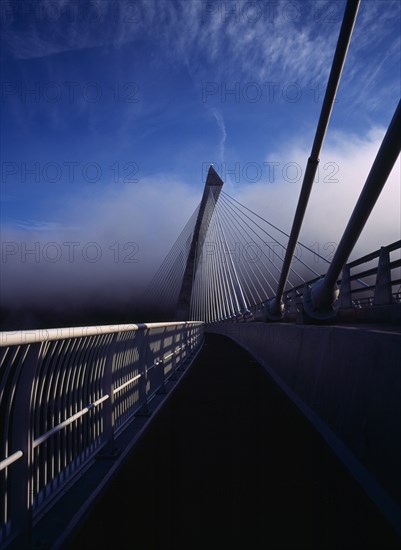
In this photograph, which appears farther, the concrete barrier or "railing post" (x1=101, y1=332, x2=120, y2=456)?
"railing post" (x1=101, y1=332, x2=120, y2=456)

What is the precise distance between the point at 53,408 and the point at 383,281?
726cm

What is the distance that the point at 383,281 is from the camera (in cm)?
996

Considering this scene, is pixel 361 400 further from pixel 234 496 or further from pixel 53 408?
pixel 53 408

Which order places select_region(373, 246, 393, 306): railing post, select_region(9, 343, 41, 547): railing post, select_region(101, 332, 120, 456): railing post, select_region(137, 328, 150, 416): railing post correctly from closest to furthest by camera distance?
select_region(9, 343, 41, 547): railing post → select_region(101, 332, 120, 456): railing post → select_region(137, 328, 150, 416): railing post → select_region(373, 246, 393, 306): railing post

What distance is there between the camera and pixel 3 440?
11.2 feet

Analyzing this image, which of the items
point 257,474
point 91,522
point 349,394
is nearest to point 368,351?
point 349,394

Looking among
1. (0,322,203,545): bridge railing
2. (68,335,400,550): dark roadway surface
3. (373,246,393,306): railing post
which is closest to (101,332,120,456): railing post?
(0,322,203,545): bridge railing

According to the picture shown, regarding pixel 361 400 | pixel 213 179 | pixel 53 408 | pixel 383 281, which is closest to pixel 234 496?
pixel 361 400

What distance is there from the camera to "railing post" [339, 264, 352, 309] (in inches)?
479

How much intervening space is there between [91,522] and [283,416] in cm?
410

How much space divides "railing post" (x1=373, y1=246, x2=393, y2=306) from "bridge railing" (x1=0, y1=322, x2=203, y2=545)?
4890mm

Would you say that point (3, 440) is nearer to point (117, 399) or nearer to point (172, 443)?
point (172, 443)

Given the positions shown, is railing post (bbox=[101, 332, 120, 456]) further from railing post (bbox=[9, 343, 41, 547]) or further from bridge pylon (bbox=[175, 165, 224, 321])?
bridge pylon (bbox=[175, 165, 224, 321])

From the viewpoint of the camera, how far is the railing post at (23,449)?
3.41m
